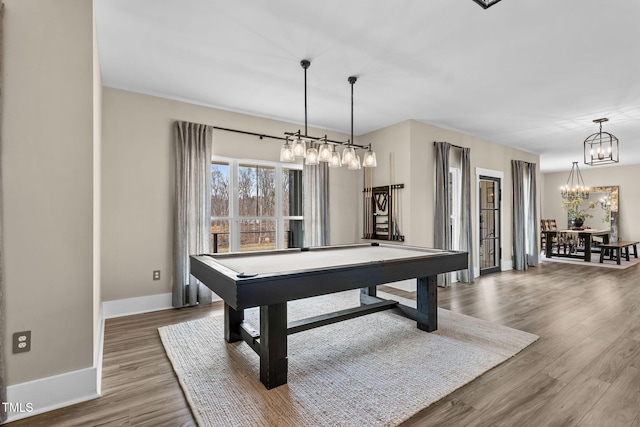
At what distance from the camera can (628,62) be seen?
3.04 m

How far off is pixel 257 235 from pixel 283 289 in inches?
114

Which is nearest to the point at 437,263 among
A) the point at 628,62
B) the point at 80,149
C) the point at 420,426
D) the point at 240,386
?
the point at 420,426

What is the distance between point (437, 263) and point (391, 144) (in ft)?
9.23

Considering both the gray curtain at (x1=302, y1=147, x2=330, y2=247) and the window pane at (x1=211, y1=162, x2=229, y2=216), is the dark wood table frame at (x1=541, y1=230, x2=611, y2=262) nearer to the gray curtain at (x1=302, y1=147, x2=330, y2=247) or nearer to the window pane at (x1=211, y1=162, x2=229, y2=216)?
the gray curtain at (x1=302, y1=147, x2=330, y2=247)

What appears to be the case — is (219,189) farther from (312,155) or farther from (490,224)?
(490,224)

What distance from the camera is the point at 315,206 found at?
5.18 metres

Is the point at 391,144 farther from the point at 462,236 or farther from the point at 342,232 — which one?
the point at 462,236

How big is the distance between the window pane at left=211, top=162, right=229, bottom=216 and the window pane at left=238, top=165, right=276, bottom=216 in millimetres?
196

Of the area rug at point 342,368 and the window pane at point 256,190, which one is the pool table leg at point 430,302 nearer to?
the area rug at point 342,368

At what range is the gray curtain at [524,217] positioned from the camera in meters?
6.73

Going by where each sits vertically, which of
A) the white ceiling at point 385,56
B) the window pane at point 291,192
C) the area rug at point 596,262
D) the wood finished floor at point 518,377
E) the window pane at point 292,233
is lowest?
the wood finished floor at point 518,377

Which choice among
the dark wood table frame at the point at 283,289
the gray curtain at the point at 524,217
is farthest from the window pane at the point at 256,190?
the gray curtain at the point at 524,217

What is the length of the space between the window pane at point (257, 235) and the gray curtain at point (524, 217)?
5.25m

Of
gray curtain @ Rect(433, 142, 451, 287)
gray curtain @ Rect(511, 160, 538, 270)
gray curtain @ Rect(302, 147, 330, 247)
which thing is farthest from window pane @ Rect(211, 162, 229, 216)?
gray curtain @ Rect(511, 160, 538, 270)
